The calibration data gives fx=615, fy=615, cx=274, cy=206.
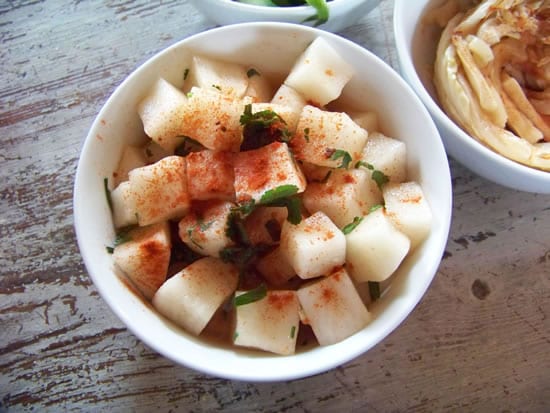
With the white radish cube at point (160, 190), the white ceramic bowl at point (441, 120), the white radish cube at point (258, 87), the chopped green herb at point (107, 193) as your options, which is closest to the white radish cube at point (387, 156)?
the white ceramic bowl at point (441, 120)

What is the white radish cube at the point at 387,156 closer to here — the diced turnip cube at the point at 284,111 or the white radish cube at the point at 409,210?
the white radish cube at the point at 409,210

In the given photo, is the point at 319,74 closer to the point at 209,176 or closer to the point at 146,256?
the point at 209,176

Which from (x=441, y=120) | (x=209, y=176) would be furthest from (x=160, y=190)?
(x=441, y=120)

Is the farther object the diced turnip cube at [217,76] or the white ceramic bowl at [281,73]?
the diced turnip cube at [217,76]

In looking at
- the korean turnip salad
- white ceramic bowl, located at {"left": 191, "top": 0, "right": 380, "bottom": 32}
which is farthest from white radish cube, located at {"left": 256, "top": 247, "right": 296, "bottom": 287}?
white ceramic bowl, located at {"left": 191, "top": 0, "right": 380, "bottom": 32}

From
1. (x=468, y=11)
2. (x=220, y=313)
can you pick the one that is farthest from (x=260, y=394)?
(x=468, y=11)

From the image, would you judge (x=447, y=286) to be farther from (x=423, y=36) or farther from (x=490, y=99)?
(x=423, y=36)
